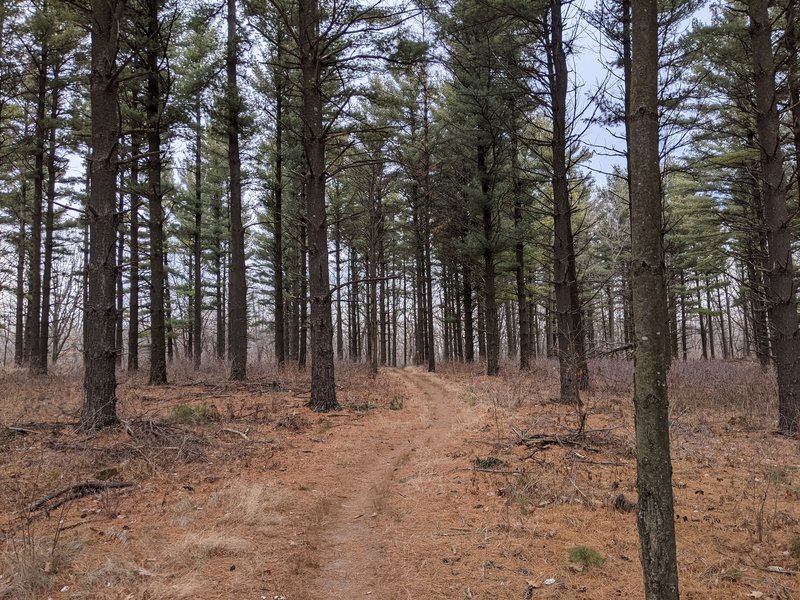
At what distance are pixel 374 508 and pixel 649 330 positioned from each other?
3.47 m

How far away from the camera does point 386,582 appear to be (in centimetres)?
330

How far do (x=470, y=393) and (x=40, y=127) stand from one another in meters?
17.5

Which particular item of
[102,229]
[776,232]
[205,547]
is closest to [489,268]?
[776,232]

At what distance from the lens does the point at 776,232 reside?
803 centimetres

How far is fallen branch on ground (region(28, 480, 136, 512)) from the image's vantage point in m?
4.16

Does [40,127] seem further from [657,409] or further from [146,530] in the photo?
[657,409]

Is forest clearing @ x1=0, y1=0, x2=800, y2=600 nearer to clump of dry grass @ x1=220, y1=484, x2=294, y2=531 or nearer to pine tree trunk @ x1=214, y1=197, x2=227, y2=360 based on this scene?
clump of dry grass @ x1=220, y1=484, x2=294, y2=531

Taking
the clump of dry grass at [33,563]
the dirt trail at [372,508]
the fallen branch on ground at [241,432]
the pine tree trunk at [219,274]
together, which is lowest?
the dirt trail at [372,508]

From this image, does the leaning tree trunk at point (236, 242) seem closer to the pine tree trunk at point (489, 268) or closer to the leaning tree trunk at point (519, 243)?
the pine tree trunk at point (489, 268)

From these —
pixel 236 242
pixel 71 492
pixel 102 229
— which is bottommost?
pixel 71 492

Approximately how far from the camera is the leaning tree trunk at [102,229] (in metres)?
6.75

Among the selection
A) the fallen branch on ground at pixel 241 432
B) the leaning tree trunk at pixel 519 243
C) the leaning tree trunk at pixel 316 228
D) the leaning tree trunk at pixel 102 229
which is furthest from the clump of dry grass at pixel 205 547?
the leaning tree trunk at pixel 519 243

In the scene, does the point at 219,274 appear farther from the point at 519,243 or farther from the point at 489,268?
the point at 519,243

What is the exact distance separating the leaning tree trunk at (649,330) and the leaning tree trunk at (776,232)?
24.3 ft
